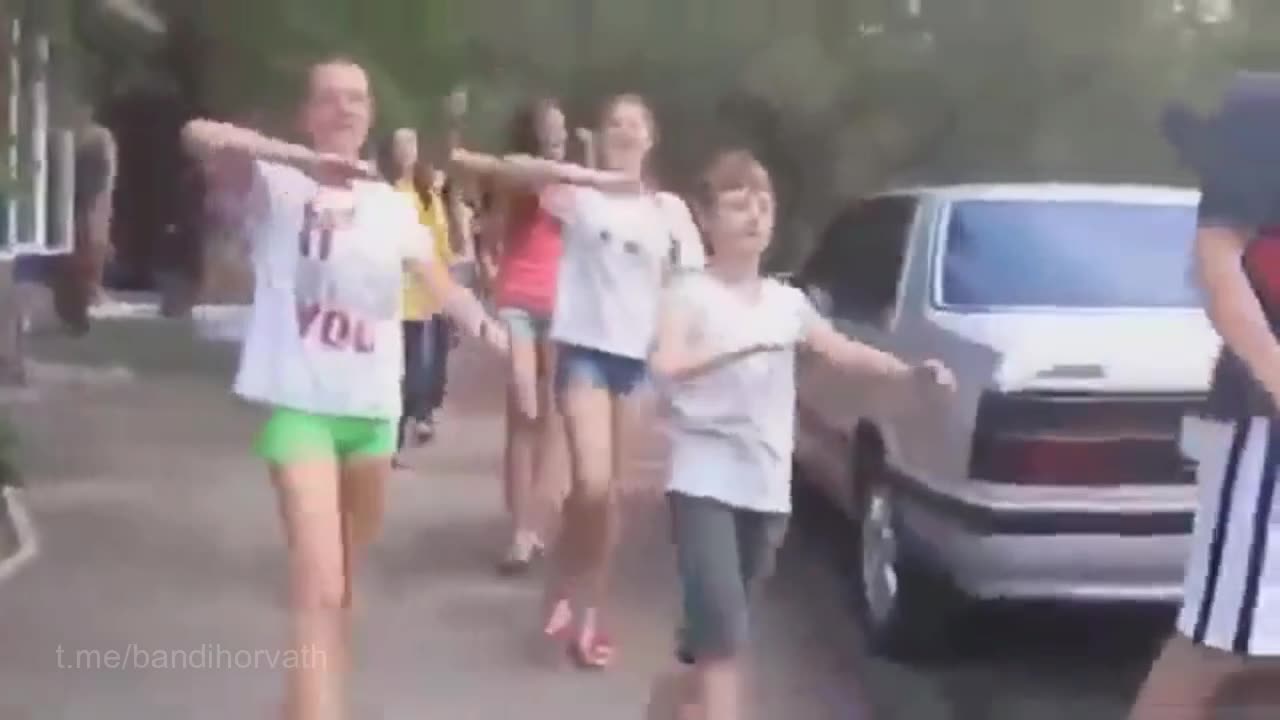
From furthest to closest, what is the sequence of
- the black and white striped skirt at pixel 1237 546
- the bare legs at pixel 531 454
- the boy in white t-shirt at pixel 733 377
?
1. the bare legs at pixel 531 454
2. the boy in white t-shirt at pixel 733 377
3. the black and white striped skirt at pixel 1237 546

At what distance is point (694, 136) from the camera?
1.85 m

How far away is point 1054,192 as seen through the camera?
188 cm

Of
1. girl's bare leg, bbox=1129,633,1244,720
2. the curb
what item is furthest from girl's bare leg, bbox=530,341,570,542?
girl's bare leg, bbox=1129,633,1244,720

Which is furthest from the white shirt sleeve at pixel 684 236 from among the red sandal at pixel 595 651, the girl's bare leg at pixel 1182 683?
the girl's bare leg at pixel 1182 683

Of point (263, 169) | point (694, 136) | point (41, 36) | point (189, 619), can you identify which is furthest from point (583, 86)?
point (189, 619)

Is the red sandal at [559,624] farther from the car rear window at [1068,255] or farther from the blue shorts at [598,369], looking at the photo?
the car rear window at [1068,255]

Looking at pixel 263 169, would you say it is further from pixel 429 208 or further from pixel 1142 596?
pixel 1142 596

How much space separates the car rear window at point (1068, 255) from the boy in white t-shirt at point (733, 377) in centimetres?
13

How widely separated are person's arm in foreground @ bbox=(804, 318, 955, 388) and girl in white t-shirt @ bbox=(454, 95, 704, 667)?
0.15m

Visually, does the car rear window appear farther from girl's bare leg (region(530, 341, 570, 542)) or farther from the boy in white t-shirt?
A: girl's bare leg (region(530, 341, 570, 542))

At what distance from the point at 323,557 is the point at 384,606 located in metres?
0.09

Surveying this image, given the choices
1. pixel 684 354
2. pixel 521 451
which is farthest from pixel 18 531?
pixel 684 354

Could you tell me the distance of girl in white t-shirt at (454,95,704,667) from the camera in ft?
6.05

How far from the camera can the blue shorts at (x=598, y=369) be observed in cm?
186
